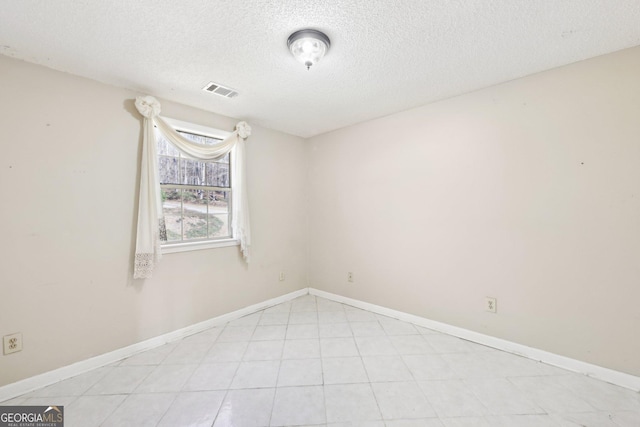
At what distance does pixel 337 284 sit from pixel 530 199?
2.33 m

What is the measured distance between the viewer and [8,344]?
1.69m

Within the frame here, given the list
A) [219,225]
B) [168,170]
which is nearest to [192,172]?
[168,170]

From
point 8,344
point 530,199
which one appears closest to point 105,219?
point 8,344

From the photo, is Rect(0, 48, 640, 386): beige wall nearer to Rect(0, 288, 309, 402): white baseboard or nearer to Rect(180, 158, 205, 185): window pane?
Rect(0, 288, 309, 402): white baseboard

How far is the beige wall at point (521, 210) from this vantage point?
1.76m

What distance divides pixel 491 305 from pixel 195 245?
2.94 meters

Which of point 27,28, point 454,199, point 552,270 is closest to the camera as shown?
point 27,28

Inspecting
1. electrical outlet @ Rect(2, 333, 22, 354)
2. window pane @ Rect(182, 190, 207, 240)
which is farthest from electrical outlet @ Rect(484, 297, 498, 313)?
electrical outlet @ Rect(2, 333, 22, 354)

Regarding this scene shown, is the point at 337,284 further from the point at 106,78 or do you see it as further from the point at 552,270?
the point at 106,78

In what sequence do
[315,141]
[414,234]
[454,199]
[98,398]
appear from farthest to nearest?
[315,141] → [414,234] → [454,199] → [98,398]

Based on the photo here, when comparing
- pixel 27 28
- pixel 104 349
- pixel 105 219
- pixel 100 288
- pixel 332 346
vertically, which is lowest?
pixel 332 346

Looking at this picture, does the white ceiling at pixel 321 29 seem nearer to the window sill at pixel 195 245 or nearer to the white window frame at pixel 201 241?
the white window frame at pixel 201 241

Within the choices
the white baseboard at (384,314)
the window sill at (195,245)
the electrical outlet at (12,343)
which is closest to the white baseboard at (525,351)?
the white baseboard at (384,314)

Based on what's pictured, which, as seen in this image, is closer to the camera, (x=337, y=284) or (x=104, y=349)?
(x=104, y=349)
